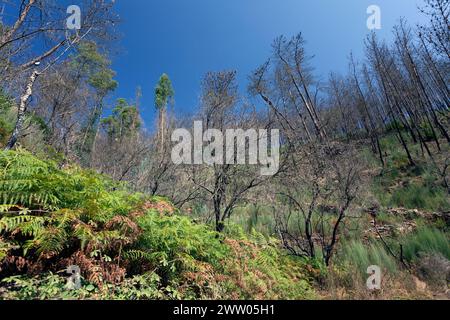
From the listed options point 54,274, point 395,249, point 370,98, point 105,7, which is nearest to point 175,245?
point 54,274

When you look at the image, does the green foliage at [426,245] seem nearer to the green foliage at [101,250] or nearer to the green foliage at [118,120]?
the green foliage at [101,250]

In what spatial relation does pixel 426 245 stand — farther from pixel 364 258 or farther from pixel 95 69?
pixel 95 69

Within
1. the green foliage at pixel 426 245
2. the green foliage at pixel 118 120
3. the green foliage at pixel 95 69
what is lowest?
the green foliage at pixel 426 245

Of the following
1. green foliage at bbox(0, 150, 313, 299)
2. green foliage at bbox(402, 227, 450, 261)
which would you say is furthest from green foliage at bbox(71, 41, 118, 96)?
green foliage at bbox(402, 227, 450, 261)

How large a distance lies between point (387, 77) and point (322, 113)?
213 inches

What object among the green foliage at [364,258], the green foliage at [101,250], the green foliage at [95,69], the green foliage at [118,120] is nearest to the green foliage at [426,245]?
the green foliage at [364,258]

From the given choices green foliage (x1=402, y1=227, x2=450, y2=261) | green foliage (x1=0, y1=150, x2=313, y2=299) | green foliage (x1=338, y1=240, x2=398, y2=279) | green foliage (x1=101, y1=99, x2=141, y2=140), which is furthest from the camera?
green foliage (x1=101, y1=99, x2=141, y2=140)

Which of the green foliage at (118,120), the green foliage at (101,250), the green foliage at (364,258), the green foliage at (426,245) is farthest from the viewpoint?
the green foliage at (118,120)

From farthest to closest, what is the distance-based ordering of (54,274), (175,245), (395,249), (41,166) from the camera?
(395,249)
(41,166)
(175,245)
(54,274)

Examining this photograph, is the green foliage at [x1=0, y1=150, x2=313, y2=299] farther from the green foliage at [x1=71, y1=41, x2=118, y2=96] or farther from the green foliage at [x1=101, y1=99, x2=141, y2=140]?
the green foliage at [x1=71, y1=41, x2=118, y2=96]

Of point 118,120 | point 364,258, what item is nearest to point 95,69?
point 118,120
